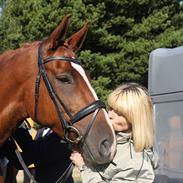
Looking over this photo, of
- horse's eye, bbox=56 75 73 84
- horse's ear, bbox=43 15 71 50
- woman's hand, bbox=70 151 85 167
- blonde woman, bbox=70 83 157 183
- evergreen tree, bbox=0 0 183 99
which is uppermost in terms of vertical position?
horse's ear, bbox=43 15 71 50

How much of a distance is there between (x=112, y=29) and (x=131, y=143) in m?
19.5

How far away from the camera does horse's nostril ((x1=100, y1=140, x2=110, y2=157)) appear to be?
3129mm

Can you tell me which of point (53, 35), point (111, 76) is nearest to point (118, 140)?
point (53, 35)

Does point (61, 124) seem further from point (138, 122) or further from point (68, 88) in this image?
point (138, 122)

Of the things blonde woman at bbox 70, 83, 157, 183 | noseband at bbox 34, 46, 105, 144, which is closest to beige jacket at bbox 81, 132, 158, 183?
blonde woman at bbox 70, 83, 157, 183

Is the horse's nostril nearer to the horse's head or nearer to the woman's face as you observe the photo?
the horse's head

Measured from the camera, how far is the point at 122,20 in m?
21.7

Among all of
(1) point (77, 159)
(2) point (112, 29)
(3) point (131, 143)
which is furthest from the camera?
(2) point (112, 29)

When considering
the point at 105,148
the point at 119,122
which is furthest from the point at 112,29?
the point at 119,122

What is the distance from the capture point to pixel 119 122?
10.0ft

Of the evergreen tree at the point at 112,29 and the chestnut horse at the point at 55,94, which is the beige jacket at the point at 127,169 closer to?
the chestnut horse at the point at 55,94

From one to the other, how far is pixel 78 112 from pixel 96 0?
18.5 m

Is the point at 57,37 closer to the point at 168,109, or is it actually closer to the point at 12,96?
the point at 12,96

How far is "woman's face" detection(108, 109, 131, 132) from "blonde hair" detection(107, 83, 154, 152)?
1.8 inches
